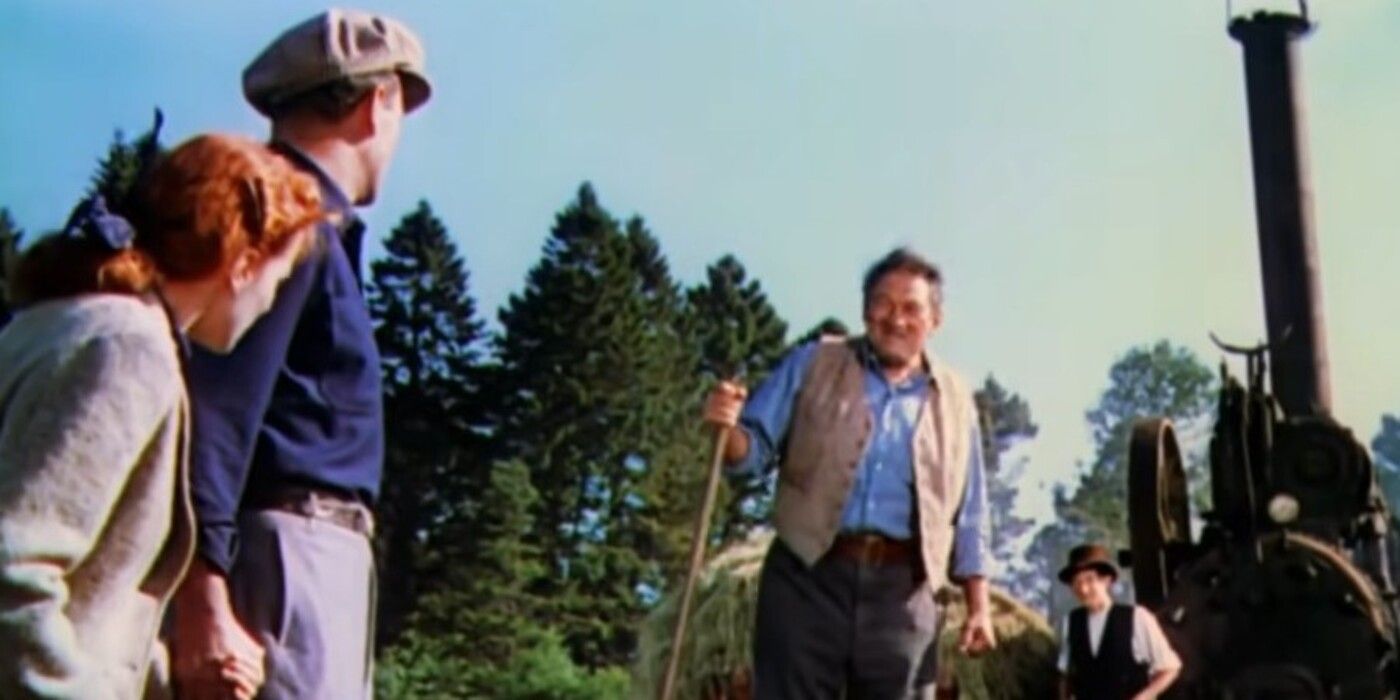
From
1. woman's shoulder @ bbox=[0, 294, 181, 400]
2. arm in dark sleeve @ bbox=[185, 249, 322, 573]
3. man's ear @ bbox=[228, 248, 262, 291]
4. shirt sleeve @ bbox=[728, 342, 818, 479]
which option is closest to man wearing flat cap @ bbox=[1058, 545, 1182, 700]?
shirt sleeve @ bbox=[728, 342, 818, 479]

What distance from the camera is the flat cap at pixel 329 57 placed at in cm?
340

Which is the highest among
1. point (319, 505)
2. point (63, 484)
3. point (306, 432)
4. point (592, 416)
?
point (592, 416)

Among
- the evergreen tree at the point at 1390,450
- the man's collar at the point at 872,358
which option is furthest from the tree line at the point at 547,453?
the evergreen tree at the point at 1390,450

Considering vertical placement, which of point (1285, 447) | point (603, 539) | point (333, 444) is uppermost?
point (603, 539)

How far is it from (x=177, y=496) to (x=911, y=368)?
280 cm

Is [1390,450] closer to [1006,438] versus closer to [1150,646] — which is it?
[1006,438]

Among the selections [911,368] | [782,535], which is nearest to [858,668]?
[782,535]

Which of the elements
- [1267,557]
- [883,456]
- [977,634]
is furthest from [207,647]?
[1267,557]

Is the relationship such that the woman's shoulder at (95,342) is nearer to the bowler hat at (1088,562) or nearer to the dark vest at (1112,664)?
the dark vest at (1112,664)

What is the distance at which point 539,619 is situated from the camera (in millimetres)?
33312

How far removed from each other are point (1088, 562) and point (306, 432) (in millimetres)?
6784

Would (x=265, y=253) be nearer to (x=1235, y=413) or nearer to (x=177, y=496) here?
(x=177, y=496)

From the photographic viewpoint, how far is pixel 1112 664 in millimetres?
9266

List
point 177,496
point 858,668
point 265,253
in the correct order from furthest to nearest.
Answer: point 858,668
point 265,253
point 177,496
